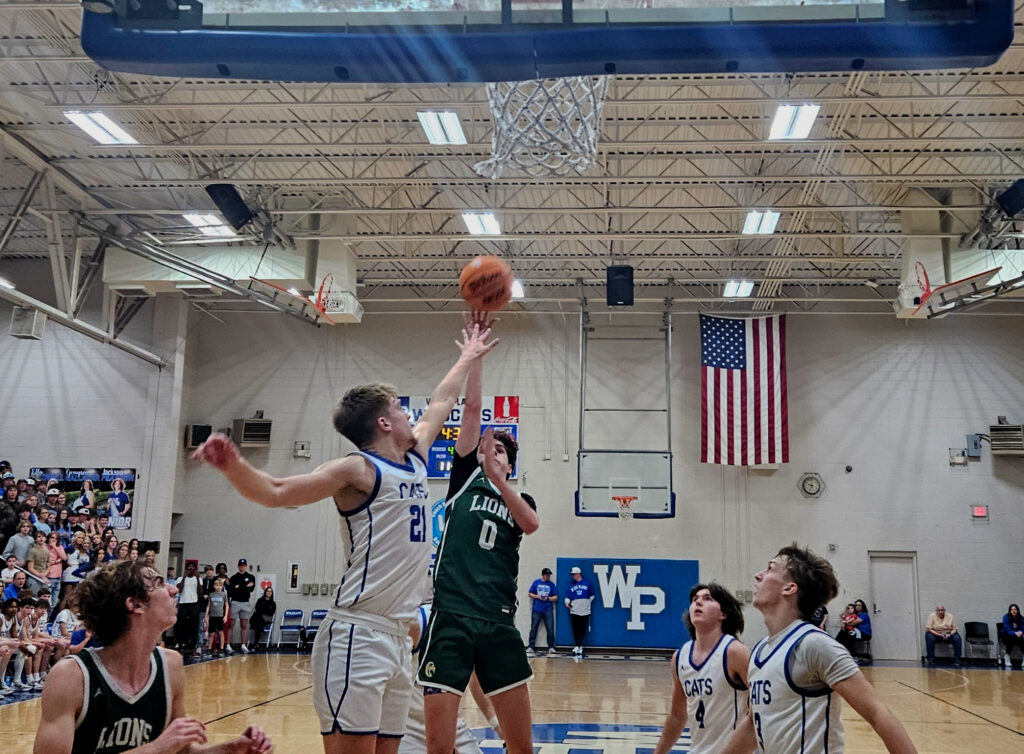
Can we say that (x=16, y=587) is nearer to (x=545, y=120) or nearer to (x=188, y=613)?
(x=188, y=613)

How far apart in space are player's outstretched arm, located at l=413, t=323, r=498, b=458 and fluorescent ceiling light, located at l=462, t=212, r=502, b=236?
35.8 ft

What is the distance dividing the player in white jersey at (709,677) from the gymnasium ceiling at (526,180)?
28.5ft

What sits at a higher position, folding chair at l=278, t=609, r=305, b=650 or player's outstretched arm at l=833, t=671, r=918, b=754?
player's outstretched arm at l=833, t=671, r=918, b=754

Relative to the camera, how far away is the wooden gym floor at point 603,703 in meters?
8.69

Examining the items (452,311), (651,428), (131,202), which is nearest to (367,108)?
(131,202)

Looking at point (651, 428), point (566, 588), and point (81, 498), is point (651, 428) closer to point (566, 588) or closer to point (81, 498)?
point (566, 588)

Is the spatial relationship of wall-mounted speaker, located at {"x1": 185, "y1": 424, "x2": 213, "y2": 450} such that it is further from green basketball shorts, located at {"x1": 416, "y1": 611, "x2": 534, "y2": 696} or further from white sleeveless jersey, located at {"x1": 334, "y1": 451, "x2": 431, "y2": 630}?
white sleeveless jersey, located at {"x1": 334, "y1": 451, "x2": 431, "y2": 630}

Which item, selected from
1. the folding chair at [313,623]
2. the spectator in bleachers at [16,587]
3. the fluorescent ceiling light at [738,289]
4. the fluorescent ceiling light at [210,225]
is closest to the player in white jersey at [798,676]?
the spectator in bleachers at [16,587]

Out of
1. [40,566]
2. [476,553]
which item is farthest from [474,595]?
[40,566]

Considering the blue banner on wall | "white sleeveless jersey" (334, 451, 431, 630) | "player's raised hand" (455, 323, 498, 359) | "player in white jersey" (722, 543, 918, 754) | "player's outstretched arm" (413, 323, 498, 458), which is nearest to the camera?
"player in white jersey" (722, 543, 918, 754)

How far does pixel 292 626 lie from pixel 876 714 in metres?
17.8

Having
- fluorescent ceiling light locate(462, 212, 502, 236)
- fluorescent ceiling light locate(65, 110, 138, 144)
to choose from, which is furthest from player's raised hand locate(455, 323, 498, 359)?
fluorescent ceiling light locate(462, 212, 502, 236)

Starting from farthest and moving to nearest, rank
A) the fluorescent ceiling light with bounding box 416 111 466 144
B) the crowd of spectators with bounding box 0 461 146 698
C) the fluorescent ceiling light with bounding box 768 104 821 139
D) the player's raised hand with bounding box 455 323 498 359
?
the fluorescent ceiling light with bounding box 416 111 466 144
the fluorescent ceiling light with bounding box 768 104 821 139
the crowd of spectators with bounding box 0 461 146 698
the player's raised hand with bounding box 455 323 498 359

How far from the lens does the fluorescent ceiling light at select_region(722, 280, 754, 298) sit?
18.5 m
